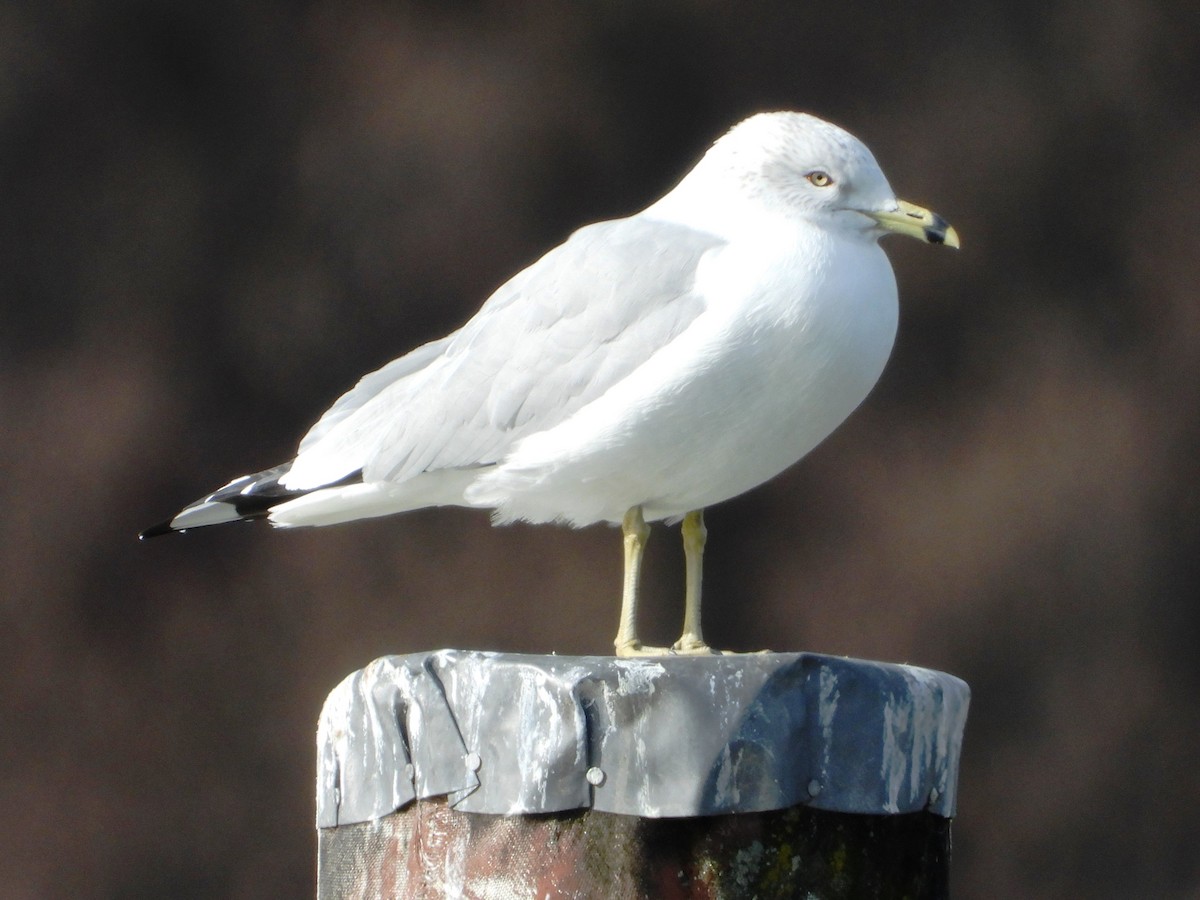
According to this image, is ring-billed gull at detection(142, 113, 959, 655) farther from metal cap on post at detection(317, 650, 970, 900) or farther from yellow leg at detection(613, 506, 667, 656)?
metal cap on post at detection(317, 650, 970, 900)

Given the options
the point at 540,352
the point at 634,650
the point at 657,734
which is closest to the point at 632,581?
the point at 634,650

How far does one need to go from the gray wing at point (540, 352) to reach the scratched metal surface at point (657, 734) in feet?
1.06

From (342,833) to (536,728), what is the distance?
0.27m

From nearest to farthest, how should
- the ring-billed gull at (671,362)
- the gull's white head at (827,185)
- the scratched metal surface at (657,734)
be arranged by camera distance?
1. the scratched metal surface at (657,734)
2. the ring-billed gull at (671,362)
3. the gull's white head at (827,185)

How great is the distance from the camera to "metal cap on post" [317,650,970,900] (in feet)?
4.17

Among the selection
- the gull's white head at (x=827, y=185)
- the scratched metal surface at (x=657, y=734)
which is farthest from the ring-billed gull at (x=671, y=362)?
the scratched metal surface at (x=657, y=734)

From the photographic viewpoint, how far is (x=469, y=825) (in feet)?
4.31

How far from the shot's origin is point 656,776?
1.26 m

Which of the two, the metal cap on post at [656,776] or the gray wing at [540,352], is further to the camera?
the gray wing at [540,352]

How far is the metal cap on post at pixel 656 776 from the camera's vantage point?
4.17 ft

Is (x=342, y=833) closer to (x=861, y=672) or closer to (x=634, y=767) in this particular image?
(x=634, y=767)

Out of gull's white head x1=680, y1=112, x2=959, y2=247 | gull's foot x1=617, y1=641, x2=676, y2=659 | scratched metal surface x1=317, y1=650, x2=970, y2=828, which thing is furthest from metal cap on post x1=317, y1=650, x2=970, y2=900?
gull's white head x1=680, y1=112, x2=959, y2=247

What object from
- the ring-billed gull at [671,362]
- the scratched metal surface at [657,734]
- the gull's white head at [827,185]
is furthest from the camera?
the gull's white head at [827,185]

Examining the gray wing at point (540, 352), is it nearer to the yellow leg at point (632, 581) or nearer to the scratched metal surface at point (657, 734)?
the yellow leg at point (632, 581)
